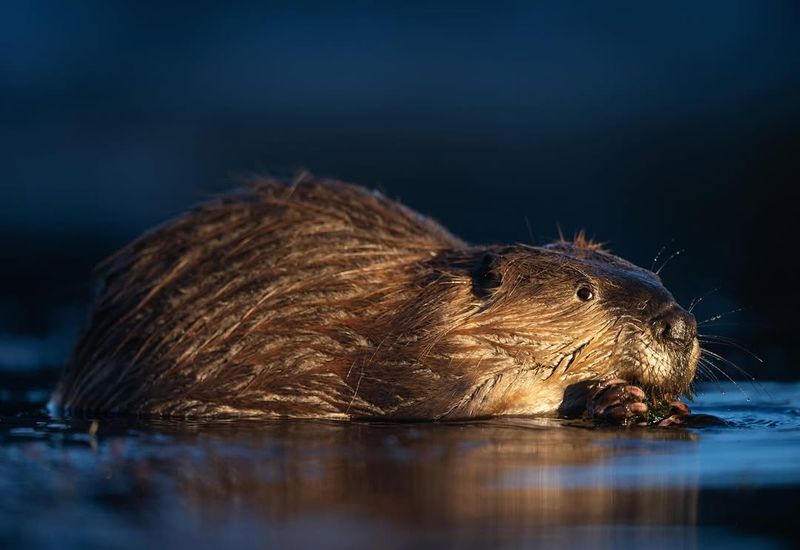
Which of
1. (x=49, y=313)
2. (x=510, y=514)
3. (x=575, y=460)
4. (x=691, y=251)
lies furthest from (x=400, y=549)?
(x=691, y=251)

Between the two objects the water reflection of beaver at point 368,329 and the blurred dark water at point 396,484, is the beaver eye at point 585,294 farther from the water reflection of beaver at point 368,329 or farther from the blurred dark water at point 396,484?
the blurred dark water at point 396,484

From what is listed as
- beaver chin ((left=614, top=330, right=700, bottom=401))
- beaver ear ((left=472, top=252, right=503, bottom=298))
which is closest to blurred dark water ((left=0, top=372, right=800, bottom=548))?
beaver chin ((left=614, top=330, right=700, bottom=401))

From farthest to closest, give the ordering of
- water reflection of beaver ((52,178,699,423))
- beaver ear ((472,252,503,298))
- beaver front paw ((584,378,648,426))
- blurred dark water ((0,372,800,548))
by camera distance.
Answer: beaver ear ((472,252,503,298)), water reflection of beaver ((52,178,699,423)), beaver front paw ((584,378,648,426)), blurred dark water ((0,372,800,548))

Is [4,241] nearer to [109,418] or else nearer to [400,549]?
[109,418]

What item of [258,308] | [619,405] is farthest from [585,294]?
[258,308]

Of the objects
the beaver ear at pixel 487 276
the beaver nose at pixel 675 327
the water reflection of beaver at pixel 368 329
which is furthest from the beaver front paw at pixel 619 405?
the beaver ear at pixel 487 276

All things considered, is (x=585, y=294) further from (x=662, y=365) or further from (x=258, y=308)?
(x=258, y=308)

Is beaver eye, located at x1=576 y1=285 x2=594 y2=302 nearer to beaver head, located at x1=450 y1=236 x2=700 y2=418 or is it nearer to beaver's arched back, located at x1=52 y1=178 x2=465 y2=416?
beaver head, located at x1=450 y1=236 x2=700 y2=418
